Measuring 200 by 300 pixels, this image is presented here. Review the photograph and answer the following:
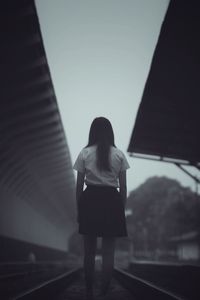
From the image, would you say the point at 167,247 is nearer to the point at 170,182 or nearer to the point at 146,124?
the point at 170,182

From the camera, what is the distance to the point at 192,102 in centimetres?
1088

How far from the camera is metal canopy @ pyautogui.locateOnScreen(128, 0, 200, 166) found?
792 centimetres

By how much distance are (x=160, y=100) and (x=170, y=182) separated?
133185 millimetres

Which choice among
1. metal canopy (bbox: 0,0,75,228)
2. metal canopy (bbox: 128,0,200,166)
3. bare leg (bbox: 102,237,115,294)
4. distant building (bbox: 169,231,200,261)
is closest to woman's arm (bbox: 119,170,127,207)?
bare leg (bbox: 102,237,115,294)

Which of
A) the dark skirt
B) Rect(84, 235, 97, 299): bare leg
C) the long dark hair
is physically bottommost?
Rect(84, 235, 97, 299): bare leg

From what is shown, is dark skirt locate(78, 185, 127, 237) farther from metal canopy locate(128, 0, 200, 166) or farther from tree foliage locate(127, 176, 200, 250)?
tree foliage locate(127, 176, 200, 250)

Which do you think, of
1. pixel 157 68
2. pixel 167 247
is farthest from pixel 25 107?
pixel 167 247

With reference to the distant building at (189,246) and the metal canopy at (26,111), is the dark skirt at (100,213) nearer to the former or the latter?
Result: the metal canopy at (26,111)

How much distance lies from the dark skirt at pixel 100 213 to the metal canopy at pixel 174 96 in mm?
4261

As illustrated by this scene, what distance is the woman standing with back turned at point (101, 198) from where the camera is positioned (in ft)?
14.1

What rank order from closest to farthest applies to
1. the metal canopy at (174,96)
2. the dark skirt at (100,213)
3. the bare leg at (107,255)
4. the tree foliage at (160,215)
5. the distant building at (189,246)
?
the dark skirt at (100,213) → the bare leg at (107,255) → the metal canopy at (174,96) → the distant building at (189,246) → the tree foliage at (160,215)

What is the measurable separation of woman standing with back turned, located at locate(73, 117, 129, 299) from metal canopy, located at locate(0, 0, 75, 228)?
484cm

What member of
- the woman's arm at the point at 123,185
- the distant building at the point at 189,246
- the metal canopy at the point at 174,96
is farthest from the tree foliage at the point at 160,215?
the woman's arm at the point at 123,185

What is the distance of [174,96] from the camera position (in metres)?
10.9
